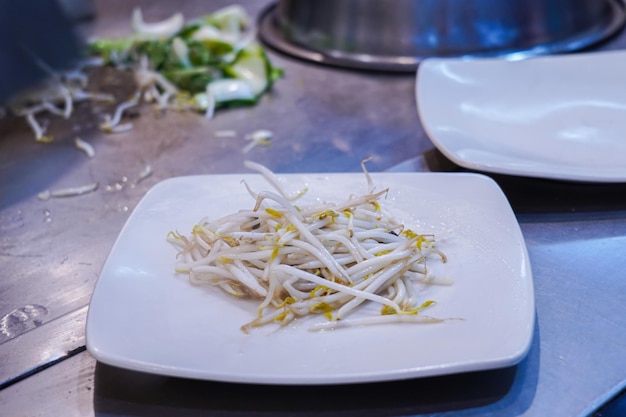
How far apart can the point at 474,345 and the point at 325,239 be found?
0.31 metres

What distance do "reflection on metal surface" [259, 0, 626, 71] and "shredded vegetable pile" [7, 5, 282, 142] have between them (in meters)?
0.26

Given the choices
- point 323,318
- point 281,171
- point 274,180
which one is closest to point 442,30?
point 281,171

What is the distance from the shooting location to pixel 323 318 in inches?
37.0

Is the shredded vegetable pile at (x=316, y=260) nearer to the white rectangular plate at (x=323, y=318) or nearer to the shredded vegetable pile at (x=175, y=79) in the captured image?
the white rectangular plate at (x=323, y=318)

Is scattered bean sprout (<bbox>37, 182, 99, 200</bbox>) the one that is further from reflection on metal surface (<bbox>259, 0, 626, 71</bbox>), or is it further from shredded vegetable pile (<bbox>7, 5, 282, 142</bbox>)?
reflection on metal surface (<bbox>259, 0, 626, 71</bbox>)

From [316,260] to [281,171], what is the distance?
55 cm

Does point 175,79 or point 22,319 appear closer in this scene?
point 22,319

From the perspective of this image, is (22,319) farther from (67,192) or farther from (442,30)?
(442,30)

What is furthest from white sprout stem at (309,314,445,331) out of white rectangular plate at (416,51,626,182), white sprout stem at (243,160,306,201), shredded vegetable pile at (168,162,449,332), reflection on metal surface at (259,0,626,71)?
reflection on metal surface at (259,0,626,71)

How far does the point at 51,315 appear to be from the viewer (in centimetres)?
111

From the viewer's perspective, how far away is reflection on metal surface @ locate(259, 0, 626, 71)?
200 centimetres

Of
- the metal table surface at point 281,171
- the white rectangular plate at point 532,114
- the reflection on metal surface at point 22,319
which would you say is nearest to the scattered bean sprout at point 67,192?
the metal table surface at point 281,171

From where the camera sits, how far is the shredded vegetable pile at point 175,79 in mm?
1879

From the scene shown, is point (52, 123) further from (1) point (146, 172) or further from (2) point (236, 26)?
(2) point (236, 26)
